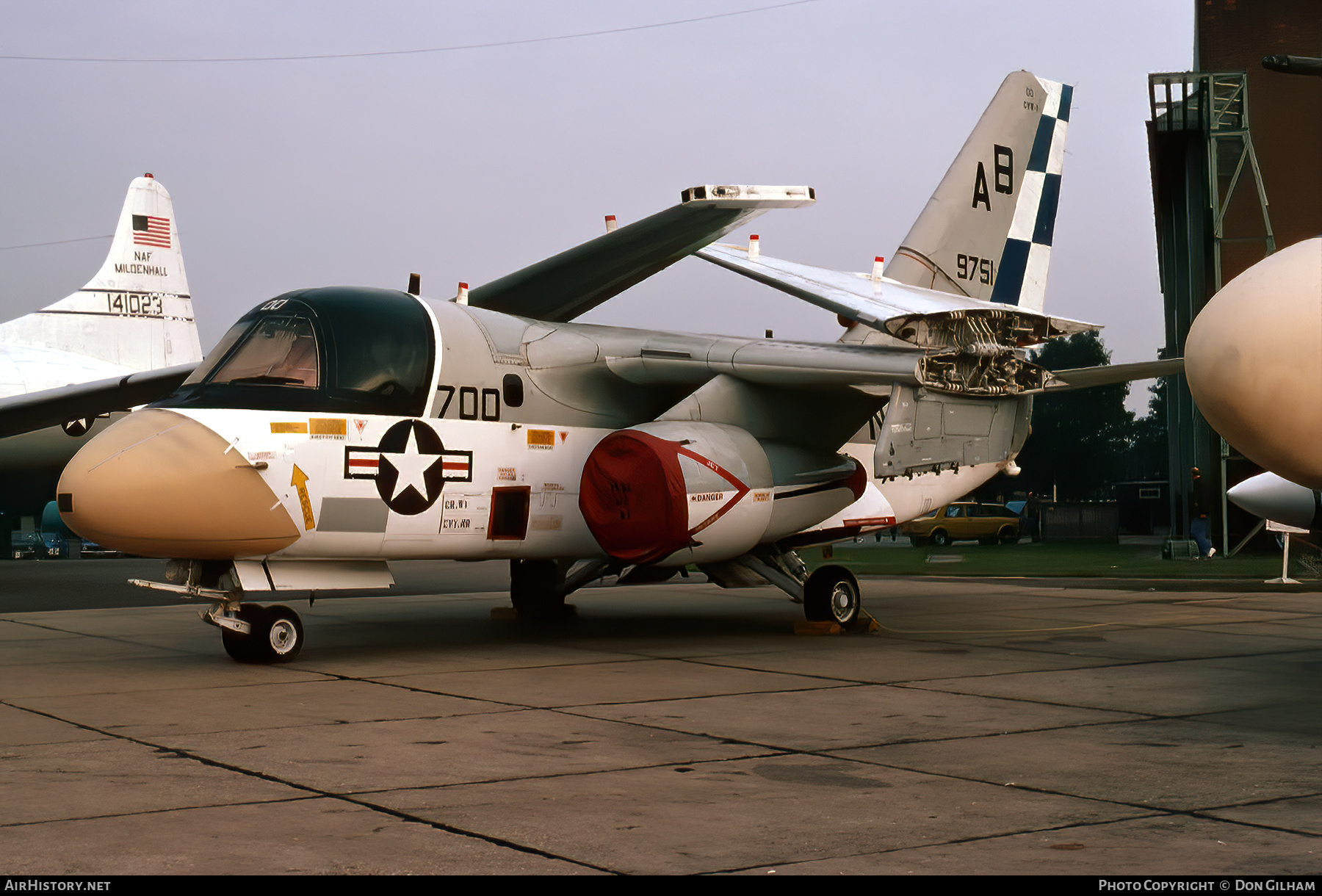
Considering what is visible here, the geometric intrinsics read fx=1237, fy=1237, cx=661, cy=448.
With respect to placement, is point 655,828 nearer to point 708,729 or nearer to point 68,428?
point 708,729

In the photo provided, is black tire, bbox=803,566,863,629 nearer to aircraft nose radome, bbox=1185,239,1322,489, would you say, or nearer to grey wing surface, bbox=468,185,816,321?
grey wing surface, bbox=468,185,816,321

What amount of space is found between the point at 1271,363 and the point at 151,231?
24.6 metres

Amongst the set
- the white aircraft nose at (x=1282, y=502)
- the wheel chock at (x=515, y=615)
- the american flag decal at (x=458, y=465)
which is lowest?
the wheel chock at (x=515, y=615)

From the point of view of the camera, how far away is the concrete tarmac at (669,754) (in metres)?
4.21

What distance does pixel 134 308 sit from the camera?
997 inches

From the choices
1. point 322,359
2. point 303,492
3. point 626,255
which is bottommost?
point 303,492

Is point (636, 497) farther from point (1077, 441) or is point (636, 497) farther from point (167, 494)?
point (1077, 441)

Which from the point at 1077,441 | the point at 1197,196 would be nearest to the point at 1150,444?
the point at 1077,441

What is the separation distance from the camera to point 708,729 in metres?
6.70

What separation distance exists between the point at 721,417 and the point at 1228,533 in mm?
21525

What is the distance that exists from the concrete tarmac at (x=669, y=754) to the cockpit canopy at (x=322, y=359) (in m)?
1.98

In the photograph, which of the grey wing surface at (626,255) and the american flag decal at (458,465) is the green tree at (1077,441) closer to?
the grey wing surface at (626,255)

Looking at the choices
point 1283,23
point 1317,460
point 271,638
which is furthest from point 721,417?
point 1283,23

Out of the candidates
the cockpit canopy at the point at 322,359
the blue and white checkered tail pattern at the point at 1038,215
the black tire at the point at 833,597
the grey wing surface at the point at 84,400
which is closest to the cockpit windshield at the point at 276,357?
the cockpit canopy at the point at 322,359
